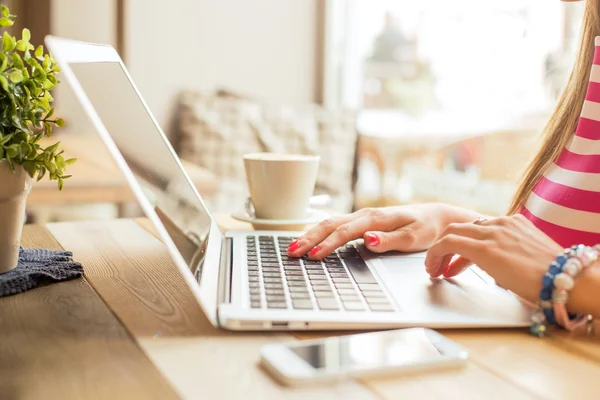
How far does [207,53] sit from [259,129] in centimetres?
43

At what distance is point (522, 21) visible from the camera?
13.9 feet

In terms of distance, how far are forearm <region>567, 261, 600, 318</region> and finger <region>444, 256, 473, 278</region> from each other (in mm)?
133

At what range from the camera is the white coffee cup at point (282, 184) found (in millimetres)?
1060

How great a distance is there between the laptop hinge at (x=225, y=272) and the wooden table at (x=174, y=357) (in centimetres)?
3

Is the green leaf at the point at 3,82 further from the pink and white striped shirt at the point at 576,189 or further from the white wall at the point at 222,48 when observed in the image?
the white wall at the point at 222,48

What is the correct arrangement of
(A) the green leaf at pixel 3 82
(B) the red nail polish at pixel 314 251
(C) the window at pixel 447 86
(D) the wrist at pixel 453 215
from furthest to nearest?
(C) the window at pixel 447 86, (D) the wrist at pixel 453 215, (B) the red nail polish at pixel 314 251, (A) the green leaf at pixel 3 82

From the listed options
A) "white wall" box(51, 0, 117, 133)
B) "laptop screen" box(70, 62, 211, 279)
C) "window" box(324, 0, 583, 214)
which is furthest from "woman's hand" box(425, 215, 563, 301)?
"window" box(324, 0, 583, 214)

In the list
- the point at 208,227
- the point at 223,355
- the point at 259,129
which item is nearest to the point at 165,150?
the point at 208,227

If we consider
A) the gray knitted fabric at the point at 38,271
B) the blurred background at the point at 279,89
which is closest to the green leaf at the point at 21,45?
the gray knitted fabric at the point at 38,271

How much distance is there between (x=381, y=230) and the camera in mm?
923

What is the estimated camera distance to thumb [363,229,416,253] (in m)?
0.88

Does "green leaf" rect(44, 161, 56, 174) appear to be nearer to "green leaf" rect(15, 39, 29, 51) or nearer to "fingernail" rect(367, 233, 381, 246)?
"green leaf" rect(15, 39, 29, 51)

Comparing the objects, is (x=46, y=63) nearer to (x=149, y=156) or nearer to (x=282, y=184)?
(x=149, y=156)

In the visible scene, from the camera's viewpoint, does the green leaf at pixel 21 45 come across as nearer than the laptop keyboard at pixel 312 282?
No
